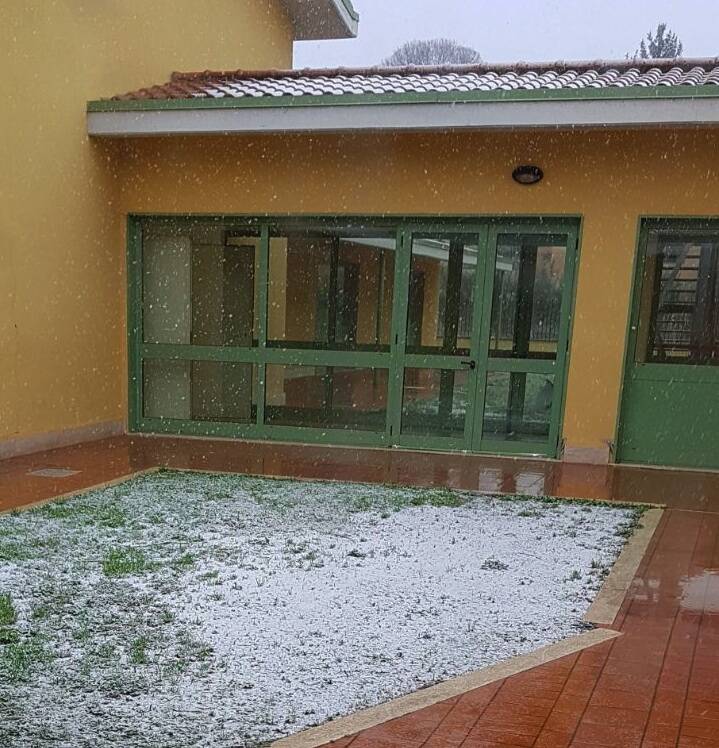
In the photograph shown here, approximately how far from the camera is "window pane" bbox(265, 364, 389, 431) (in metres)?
8.05

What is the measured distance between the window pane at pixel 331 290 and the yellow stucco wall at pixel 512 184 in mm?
368

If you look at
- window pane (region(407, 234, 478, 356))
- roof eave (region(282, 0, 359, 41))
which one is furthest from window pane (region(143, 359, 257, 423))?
roof eave (region(282, 0, 359, 41))

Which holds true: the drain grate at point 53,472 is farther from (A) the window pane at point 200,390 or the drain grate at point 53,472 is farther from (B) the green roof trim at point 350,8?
(B) the green roof trim at point 350,8

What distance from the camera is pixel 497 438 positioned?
7805 mm

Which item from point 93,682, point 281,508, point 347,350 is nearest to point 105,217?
point 347,350

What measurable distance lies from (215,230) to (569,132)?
378cm

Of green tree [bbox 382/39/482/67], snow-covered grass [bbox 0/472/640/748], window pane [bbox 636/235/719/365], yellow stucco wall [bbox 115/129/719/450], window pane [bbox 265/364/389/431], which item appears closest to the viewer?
snow-covered grass [bbox 0/472/640/748]

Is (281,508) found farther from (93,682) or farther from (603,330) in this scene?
(603,330)

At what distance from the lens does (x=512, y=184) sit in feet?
24.2

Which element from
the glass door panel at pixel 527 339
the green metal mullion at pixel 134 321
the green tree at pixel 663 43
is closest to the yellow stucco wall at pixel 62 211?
the green metal mullion at pixel 134 321

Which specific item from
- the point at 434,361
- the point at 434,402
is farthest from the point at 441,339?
the point at 434,402

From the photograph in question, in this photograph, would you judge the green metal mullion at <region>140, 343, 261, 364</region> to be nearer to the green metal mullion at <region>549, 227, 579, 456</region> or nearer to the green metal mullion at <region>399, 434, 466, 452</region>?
the green metal mullion at <region>399, 434, 466, 452</region>

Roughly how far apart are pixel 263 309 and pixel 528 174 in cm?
304

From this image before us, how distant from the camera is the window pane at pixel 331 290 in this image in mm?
7914
